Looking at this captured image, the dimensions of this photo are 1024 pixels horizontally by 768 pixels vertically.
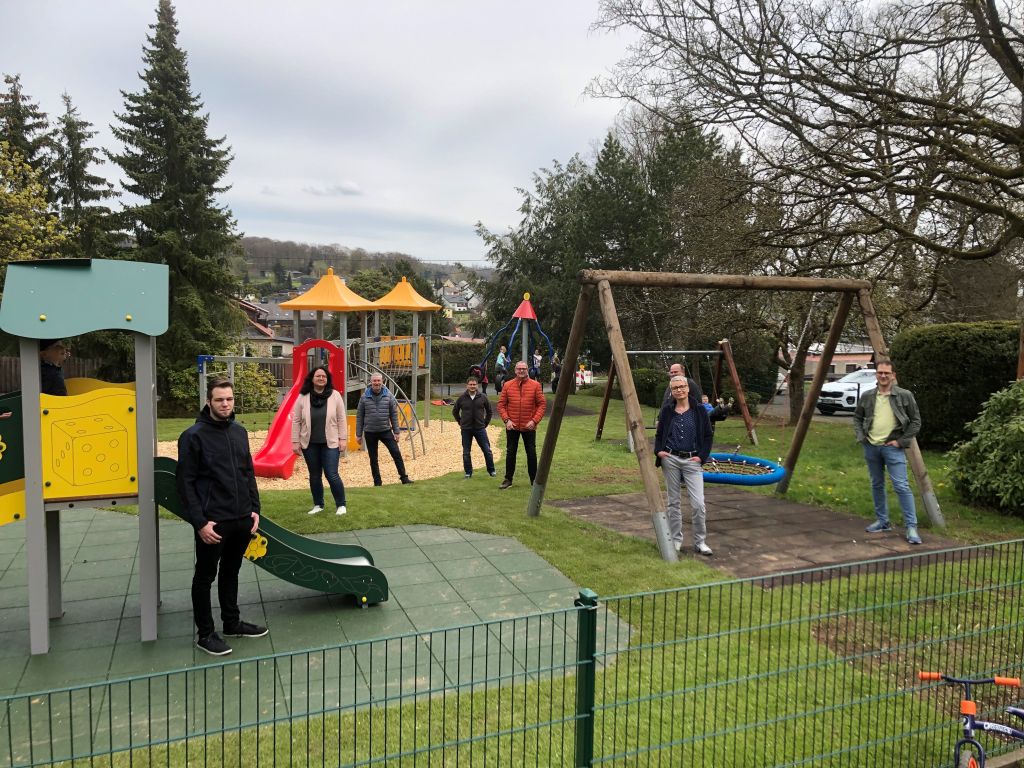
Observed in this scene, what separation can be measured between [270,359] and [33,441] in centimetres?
853

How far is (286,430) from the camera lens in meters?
11.1

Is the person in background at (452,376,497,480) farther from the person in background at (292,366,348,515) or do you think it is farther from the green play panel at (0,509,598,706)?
the green play panel at (0,509,598,706)

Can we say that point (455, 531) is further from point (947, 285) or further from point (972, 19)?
point (947, 285)

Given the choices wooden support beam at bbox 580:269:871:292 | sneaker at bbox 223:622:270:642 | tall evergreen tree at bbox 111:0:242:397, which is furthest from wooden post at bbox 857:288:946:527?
tall evergreen tree at bbox 111:0:242:397

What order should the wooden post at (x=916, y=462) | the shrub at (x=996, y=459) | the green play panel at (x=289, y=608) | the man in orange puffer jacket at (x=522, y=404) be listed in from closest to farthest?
the green play panel at (x=289, y=608), the wooden post at (x=916, y=462), the shrub at (x=996, y=459), the man in orange puffer jacket at (x=522, y=404)

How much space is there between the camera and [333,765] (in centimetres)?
305

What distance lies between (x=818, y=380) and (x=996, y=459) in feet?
6.57

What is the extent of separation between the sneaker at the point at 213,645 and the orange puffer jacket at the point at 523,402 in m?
5.01

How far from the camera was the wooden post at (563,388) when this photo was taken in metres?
6.95

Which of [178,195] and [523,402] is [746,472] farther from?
[178,195]

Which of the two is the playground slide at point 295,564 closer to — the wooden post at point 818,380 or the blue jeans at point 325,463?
the blue jeans at point 325,463

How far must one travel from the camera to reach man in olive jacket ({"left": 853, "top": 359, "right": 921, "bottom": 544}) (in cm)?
688

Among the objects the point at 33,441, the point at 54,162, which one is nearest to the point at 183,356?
the point at 54,162

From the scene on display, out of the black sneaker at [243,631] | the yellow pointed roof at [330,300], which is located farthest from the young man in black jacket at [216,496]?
the yellow pointed roof at [330,300]
